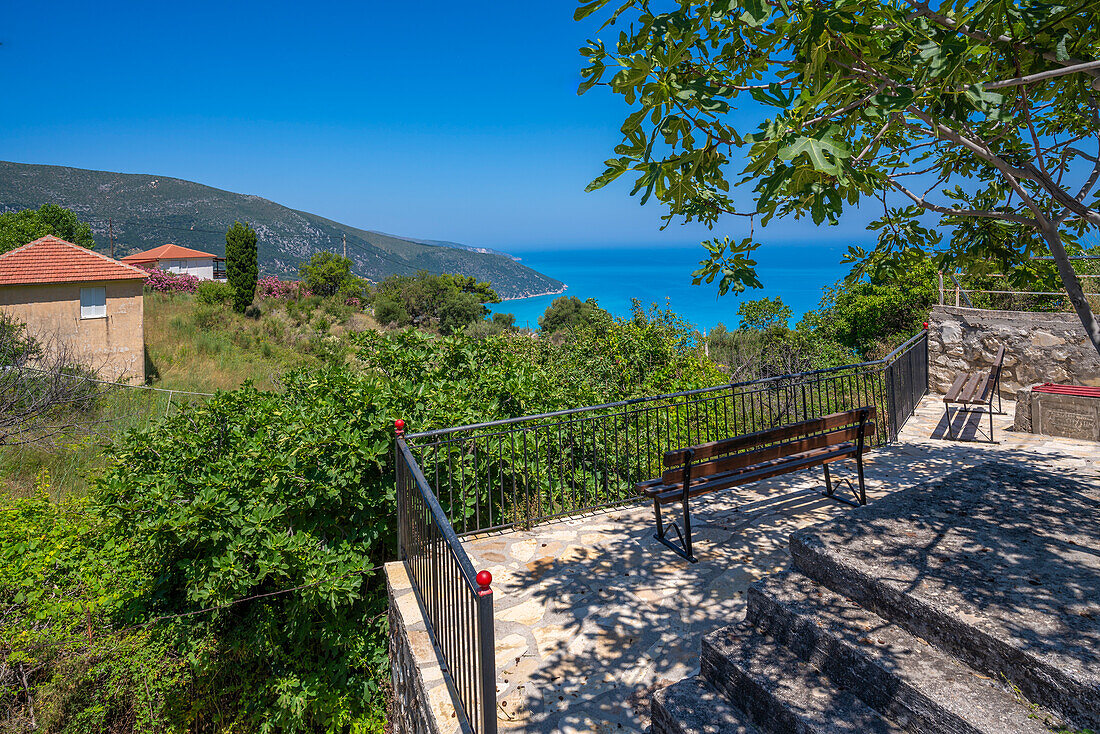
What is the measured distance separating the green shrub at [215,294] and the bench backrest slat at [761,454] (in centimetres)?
3865

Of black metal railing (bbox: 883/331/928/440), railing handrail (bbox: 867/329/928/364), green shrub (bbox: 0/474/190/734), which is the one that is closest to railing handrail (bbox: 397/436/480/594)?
green shrub (bbox: 0/474/190/734)

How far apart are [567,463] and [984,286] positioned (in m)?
12.8

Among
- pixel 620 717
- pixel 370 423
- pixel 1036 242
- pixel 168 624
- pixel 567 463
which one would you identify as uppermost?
pixel 1036 242

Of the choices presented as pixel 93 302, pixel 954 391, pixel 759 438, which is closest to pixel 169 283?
pixel 93 302

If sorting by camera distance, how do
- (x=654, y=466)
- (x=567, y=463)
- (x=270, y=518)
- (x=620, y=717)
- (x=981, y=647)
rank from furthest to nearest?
(x=654, y=466), (x=567, y=463), (x=270, y=518), (x=620, y=717), (x=981, y=647)

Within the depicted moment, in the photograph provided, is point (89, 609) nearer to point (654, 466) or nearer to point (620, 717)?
point (620, 717)

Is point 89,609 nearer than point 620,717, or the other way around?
point 620,717

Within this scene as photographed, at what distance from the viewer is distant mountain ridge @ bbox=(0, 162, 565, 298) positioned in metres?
95.0

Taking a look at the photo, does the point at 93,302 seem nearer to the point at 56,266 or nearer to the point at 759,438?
the point at 56,266

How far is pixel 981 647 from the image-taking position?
283cm

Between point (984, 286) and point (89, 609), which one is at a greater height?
point (984, 286)

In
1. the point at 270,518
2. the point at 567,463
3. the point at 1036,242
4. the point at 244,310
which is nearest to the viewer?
the point at 270,518

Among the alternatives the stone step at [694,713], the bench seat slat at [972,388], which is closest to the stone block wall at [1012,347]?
the bench seat slat at [972,388]

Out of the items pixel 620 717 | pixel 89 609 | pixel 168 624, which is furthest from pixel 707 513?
pixel 89 609
